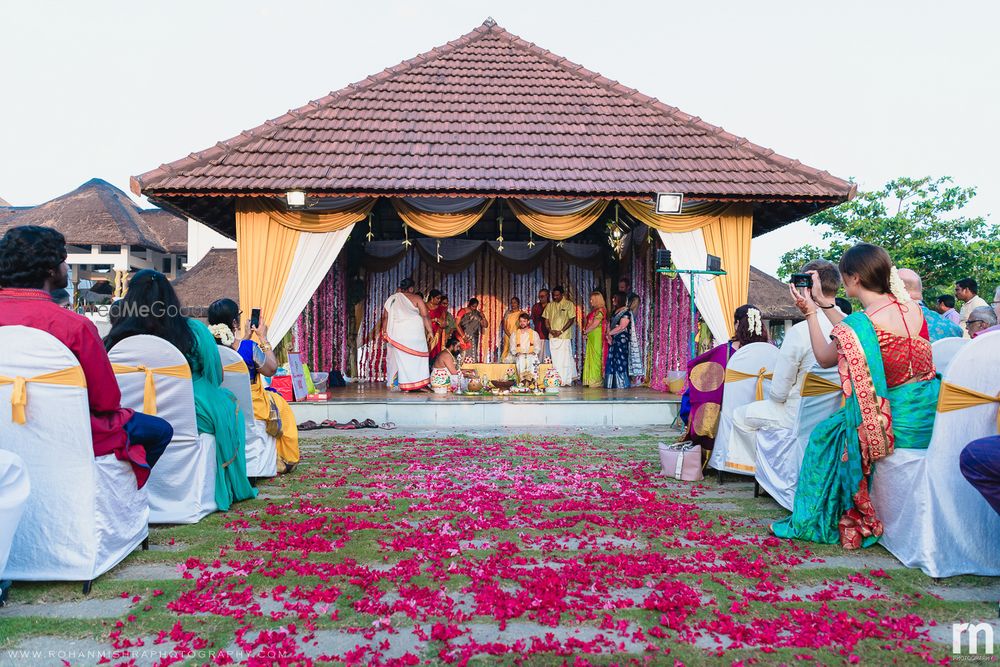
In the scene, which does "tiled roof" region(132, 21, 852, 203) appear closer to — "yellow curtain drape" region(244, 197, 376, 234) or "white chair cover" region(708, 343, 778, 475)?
"yellow curtain drape" region(244, 197, 376, 234)

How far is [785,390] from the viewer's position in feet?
13.2

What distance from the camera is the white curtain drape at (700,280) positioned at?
7980mm

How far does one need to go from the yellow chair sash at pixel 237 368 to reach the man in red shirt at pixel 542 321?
7.15 meters

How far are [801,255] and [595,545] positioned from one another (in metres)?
22.1

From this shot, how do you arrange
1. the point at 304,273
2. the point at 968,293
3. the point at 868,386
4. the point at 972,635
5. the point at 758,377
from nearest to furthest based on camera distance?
the point at 972,635
the point at 868,386
the point at 758,377
the point at 968,293
the point at 304,273

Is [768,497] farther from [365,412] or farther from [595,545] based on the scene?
[365,412]

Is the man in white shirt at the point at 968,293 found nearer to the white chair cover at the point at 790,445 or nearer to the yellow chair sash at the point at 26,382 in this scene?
the white chair cover at the point at 790,445

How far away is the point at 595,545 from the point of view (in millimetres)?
3094

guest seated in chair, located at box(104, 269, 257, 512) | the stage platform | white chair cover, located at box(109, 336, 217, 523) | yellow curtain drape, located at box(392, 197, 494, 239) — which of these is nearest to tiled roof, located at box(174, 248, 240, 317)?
yellow curtain drape, located at box(392, 197, 494, 239)

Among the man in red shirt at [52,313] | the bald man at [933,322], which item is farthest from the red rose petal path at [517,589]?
the bald man at [933,322]

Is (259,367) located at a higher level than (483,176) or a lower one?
lower

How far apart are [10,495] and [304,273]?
589cm

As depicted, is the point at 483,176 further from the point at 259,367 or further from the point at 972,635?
the point at 972,635

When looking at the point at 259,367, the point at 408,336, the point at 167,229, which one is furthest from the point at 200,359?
the point at 167,229
